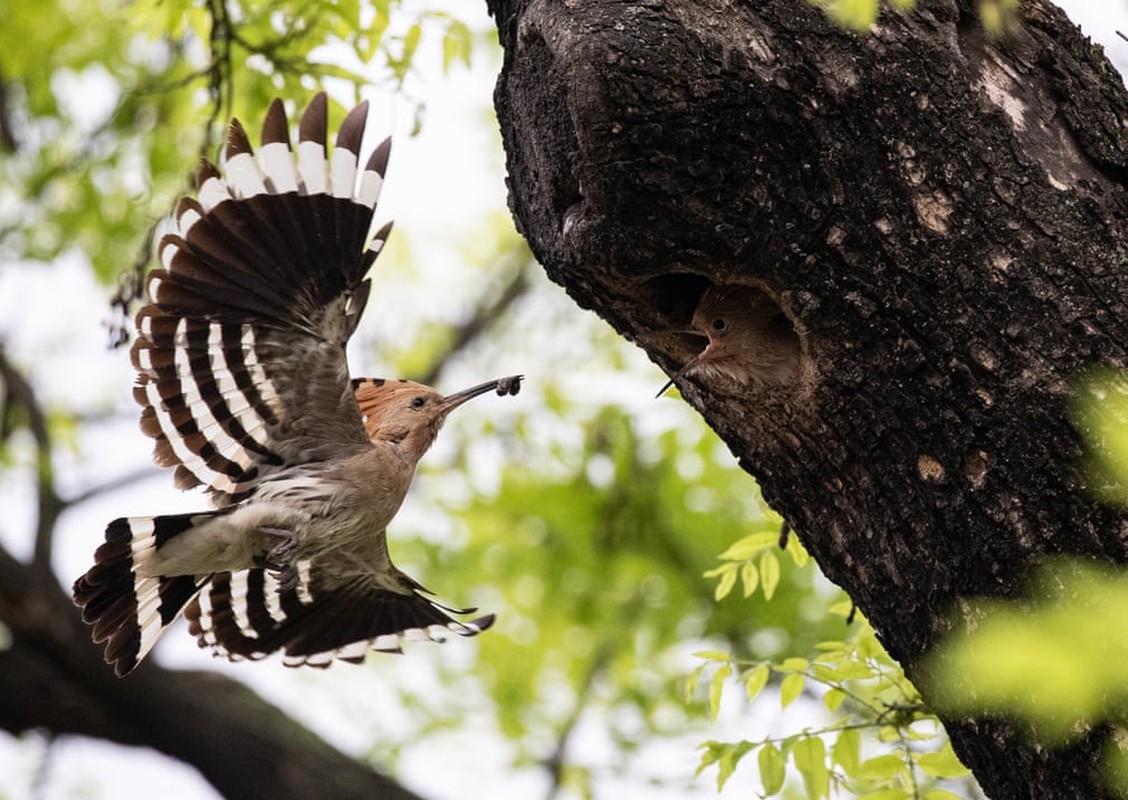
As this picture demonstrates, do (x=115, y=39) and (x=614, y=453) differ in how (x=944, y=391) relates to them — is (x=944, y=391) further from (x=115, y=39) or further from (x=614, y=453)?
(x=115, y=39)

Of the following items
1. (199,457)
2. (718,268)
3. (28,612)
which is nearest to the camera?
(718,268)

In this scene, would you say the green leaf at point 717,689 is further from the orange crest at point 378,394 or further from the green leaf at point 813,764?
the orange crest at point 378,394

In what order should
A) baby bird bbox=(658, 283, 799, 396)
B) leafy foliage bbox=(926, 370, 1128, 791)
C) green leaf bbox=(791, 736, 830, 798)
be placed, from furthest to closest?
1. green leaf bbox=(791, 736, 830, 798)
2. baby bird bbox=(658, 283, 799, 396)
3. leafy foliage bbox=(926, 370, 1128, 791)

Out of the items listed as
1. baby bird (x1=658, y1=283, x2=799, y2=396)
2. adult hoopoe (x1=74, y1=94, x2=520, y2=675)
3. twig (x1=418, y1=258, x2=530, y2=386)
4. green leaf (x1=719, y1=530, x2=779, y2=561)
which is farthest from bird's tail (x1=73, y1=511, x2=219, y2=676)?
twig (x1=418, y1=258, x2=530, y2=386)

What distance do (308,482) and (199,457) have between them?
0.34 meters

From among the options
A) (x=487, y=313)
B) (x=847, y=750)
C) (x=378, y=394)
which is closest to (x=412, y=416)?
(x=378, y=394)

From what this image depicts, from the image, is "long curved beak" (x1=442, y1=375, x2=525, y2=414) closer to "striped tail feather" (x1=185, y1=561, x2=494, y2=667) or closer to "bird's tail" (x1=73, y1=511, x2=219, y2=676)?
"striped tail feather" (x1=185, y1=561, x2=494, y2=667)

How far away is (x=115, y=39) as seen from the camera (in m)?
7.55

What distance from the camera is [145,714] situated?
6238 millimetres

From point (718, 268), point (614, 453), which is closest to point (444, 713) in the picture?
point (614, 453)

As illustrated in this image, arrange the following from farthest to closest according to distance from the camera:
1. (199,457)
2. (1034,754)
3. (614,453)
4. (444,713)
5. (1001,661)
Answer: (444,713) → (614,453) → (199,457) → (1034,754) → (1001,661)

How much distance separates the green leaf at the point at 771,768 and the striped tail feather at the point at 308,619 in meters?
1.41

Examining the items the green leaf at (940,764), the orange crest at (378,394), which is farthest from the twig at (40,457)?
the green leaf at (940,764)

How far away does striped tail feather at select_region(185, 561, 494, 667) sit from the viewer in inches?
171
